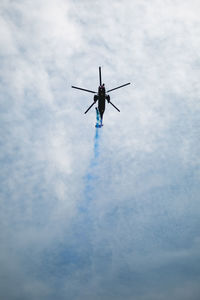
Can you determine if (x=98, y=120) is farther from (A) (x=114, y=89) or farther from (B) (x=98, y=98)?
(A) (x=114, y=89)

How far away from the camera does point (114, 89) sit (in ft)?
115

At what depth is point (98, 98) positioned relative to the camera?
37.5 m

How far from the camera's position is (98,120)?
40.6 m

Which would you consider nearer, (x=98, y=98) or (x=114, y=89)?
(x=114, y=89)

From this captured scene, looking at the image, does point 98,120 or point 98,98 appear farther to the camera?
point 98,120

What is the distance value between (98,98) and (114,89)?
126 inches

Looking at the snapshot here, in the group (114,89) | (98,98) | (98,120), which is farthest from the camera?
(98,120)

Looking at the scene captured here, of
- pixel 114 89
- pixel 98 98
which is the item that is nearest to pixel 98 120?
pixel 98 98

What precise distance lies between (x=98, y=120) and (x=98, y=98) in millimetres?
3978

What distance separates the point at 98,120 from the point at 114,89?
21.8 feet

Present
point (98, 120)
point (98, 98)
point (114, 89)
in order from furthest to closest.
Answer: point (98, 120) < point (98, 98) < point (114, 89)

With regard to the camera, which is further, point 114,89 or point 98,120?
point 98,120
